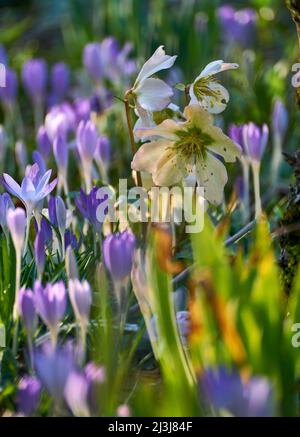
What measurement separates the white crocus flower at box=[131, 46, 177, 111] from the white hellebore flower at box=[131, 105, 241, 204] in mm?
48

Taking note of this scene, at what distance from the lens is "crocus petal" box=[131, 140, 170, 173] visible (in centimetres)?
173

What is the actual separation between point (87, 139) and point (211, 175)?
15.0 inches

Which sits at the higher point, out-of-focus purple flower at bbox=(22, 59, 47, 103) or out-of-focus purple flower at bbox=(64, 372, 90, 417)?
out-of-focus purple flower at bbox=(22, 59, 47, 103)

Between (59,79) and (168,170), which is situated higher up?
(59,79)

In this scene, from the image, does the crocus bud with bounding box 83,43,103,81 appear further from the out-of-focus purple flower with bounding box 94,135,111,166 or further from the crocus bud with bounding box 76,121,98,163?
the crocus bud with bounding box 76,121,98,163

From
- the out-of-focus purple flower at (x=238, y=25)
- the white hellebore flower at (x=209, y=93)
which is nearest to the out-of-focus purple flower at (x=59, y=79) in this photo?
the out-of-focus purple flower at (x=238, y=25)

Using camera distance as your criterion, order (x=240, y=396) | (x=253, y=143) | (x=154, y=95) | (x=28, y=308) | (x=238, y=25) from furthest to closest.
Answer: (x=238, y=25)
(x=253, y=143)
(x=154, y=95)
(x=28, y=308)
(x=240, y=396)

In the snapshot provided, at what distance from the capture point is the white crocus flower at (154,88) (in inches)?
68.2

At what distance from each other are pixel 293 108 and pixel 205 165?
1.58 metres

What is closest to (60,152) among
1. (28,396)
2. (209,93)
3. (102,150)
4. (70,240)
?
(102,150)

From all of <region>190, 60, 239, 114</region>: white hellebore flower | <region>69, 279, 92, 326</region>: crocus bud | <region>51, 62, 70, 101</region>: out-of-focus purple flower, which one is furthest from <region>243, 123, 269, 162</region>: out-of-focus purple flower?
<region>51, 62, 70, 101</region>: out-of-focus purple flower

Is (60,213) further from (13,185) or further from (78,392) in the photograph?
(78,392)

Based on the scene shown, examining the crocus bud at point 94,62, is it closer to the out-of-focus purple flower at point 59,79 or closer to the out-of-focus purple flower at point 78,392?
the out-of-focus purple flower at point 59,79

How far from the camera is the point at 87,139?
2.05 m
